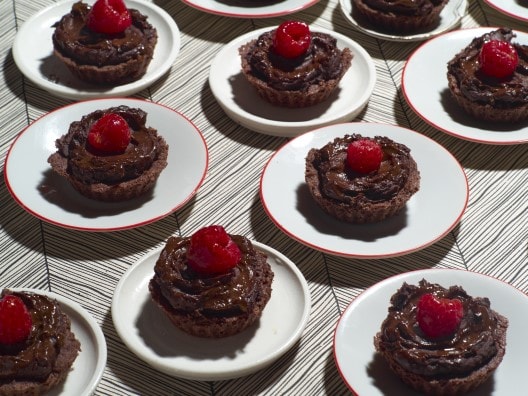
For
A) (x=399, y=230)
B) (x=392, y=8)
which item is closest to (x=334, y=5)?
(x=392, y=8)

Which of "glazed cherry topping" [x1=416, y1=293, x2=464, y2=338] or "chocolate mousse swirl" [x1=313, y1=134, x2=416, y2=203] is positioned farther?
"chocolate mousse swirl" [x1=313, y1=134, x2=416, y2=203]

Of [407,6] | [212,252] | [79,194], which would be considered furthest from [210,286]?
[407,6]

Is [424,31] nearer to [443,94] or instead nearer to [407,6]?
[407,6]

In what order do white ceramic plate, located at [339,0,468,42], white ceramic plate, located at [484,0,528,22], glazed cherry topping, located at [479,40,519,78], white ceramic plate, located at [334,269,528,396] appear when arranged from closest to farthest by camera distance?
white ceramic plate, located at [334,269,528,396] < glazed cherry topping, located at [479,40,519,78] < white ceramic plate, located at [339,0,468,42] < white ceramic plate, located at [484,0,528,22]

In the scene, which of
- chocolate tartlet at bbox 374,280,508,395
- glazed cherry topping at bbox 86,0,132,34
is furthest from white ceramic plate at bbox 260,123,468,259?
glazed cherry topping at bbox 86,0,132,34

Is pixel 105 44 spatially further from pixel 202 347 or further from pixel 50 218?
pixel 202 347

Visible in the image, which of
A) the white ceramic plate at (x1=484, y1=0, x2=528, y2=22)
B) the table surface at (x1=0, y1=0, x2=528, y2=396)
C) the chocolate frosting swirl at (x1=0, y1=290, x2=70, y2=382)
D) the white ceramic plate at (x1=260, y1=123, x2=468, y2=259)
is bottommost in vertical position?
the table surface at (x1=0, y1=0, x2=528, y2=396)

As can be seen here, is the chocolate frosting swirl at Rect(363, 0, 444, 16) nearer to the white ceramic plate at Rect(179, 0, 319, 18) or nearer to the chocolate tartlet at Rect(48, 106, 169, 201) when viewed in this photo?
the white ceramic plate at Rect(179, 0, 319, 18)

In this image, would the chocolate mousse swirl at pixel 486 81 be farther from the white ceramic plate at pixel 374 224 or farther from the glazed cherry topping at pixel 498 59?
the white ceramic plate at pixel 374 224
